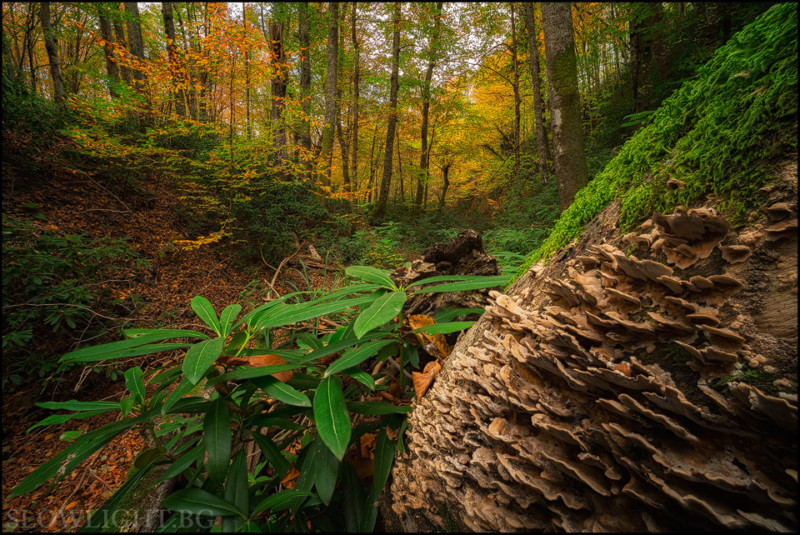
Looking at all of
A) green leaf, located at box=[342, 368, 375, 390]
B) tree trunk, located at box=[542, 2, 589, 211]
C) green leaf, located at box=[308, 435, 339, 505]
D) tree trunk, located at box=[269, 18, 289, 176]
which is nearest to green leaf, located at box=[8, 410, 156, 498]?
green leaf, located at box=[308, 435, 339, 505]

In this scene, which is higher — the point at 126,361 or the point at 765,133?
the point at 765,133

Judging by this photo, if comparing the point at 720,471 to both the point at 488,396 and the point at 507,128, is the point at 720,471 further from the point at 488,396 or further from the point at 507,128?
the point at 507,128

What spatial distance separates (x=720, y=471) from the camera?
571 millimetres

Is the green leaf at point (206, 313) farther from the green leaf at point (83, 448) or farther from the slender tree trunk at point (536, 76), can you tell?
the slender tree trunk at point (536, 76)

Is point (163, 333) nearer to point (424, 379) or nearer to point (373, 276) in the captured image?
point (373, 276)

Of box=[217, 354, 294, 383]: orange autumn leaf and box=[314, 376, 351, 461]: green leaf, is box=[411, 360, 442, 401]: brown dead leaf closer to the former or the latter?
box=[314, 376, 351, 461]: green leaf

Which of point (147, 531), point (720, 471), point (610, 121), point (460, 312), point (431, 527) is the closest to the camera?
point (720, 471)

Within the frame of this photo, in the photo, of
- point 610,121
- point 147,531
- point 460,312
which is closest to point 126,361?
point 147,531

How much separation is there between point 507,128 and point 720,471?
19.1 m

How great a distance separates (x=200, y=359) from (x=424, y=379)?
880 mm

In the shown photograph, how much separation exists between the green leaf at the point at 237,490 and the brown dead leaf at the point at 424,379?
0.75 m

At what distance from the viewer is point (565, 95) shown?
12.6 ft

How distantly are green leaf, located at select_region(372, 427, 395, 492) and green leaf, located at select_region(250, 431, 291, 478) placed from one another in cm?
38

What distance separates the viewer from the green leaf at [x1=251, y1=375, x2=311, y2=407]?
0.98 meters
